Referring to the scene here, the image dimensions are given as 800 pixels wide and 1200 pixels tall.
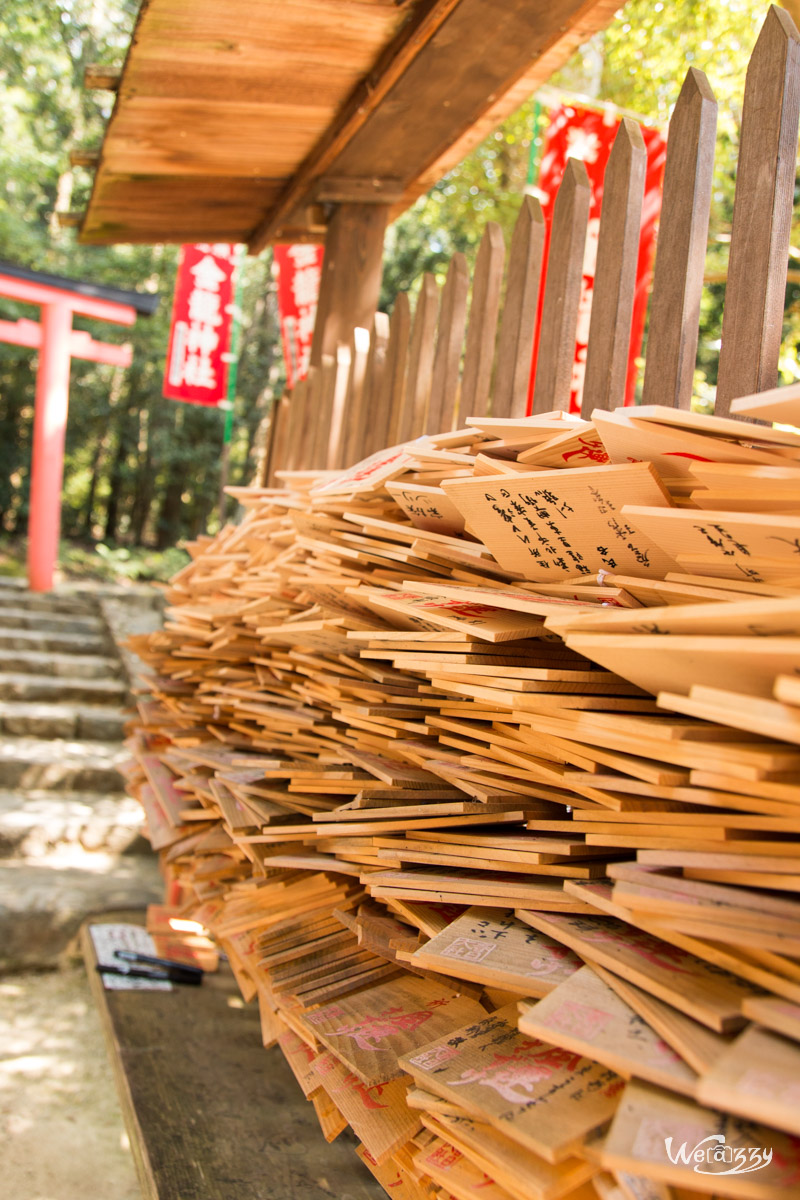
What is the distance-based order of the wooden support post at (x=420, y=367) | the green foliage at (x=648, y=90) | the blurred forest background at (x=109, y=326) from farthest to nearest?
the blurred forest background at (x=109, y=326)
the green foliage at (x=648, y=90)
the wooden support post at (x=420, y=367)

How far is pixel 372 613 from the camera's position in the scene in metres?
1.98

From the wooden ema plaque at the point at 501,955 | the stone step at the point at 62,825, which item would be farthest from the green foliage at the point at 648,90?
the wooden ema plaque at the point at 501,955

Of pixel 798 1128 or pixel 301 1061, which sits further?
pixel 301 1061

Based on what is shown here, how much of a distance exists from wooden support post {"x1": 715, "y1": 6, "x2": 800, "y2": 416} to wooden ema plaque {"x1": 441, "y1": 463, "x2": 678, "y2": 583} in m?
0.31

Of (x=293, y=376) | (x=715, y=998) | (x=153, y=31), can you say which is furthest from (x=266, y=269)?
(x=715, y=998)

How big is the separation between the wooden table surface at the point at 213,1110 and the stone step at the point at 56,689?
4964 mm

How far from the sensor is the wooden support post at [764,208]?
135 cm

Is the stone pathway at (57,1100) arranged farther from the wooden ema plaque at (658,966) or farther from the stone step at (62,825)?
the wooden ema plaque at (658,966)

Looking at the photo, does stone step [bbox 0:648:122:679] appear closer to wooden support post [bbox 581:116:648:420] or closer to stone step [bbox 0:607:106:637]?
stone step [bbox 0:607:106:637]

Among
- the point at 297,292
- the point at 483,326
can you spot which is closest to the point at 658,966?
the point at 483,326

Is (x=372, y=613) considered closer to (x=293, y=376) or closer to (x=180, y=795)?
(x=180, y=795)

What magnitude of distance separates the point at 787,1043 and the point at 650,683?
17.4 inches

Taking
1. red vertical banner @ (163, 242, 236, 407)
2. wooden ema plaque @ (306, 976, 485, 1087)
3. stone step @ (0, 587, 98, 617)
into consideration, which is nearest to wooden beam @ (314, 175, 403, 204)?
wooden ema plaque @ (306, 976, 485, 1087)

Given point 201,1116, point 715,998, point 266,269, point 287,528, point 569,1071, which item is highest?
point 266,269
